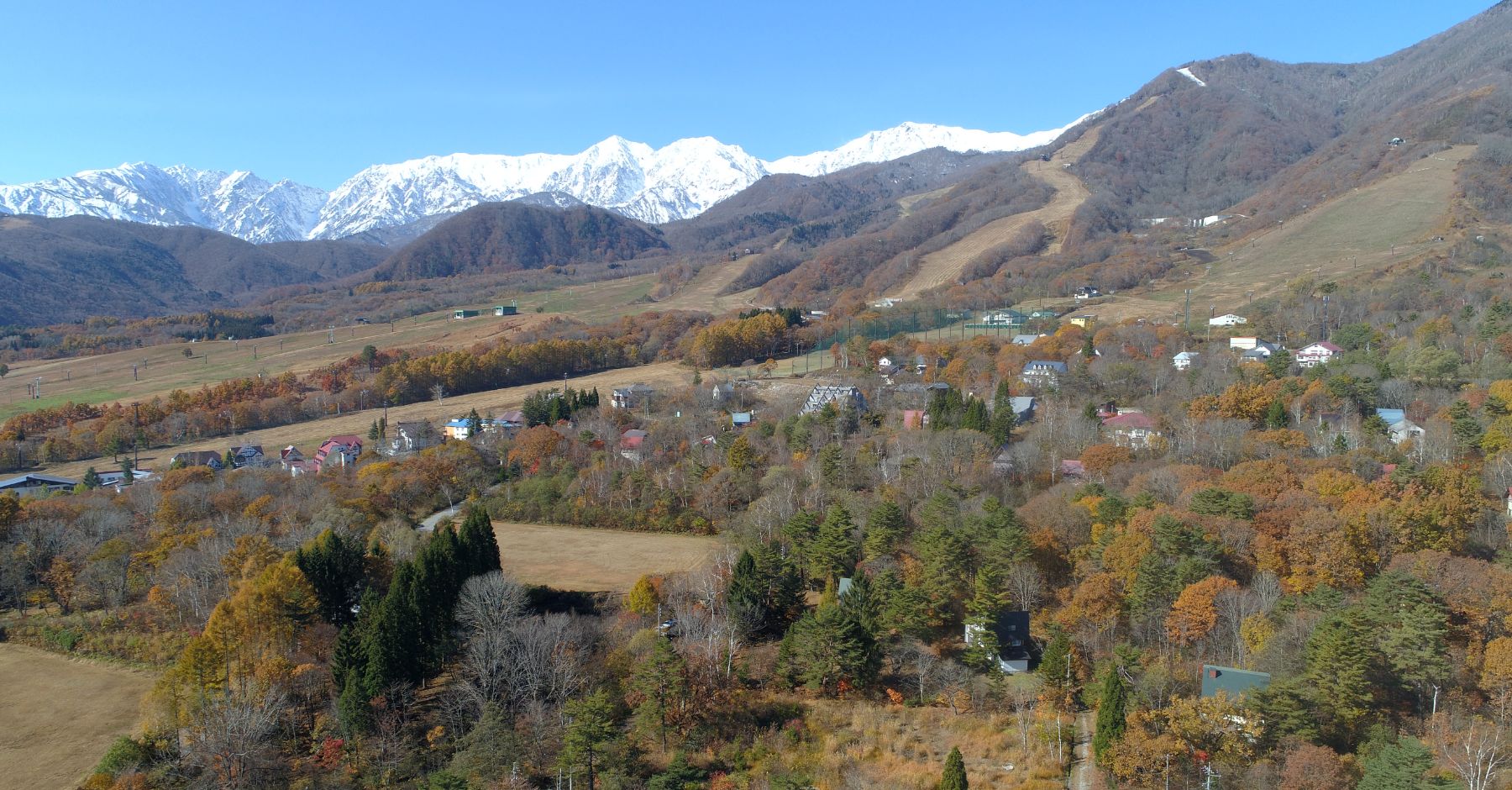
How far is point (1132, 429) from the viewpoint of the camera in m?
31.1

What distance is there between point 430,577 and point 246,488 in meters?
13.5

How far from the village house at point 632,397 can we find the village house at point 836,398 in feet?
26.5

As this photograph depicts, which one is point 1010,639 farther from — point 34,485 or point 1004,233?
point 1004,233

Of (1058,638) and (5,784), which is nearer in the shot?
(5,784)

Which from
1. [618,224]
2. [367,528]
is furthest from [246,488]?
[618,224]

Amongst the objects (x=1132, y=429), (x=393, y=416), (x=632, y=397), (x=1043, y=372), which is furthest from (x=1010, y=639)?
(x=393, y=416)

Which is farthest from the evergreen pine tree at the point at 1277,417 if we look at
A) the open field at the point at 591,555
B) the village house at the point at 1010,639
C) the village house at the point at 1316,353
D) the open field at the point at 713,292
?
the open field at the point at 713,292

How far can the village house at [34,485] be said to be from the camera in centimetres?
3384

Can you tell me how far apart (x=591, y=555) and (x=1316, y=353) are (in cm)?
3307

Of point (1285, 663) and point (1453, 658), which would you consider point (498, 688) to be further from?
point (1453, 658)

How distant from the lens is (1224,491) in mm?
21438

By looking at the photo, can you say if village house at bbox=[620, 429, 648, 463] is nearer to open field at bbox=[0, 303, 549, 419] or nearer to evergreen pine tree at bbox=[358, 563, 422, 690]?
evergreen pine tree at bbox=[358, 563, 422, 690]

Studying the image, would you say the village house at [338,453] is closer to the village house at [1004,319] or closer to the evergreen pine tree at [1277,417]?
the evergreen pine tree at [1277,417]

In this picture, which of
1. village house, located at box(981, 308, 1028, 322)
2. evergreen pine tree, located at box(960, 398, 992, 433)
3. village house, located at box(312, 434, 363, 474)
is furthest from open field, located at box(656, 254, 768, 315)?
evergreen pine tree, located at box(960, 398, 992, 433)
